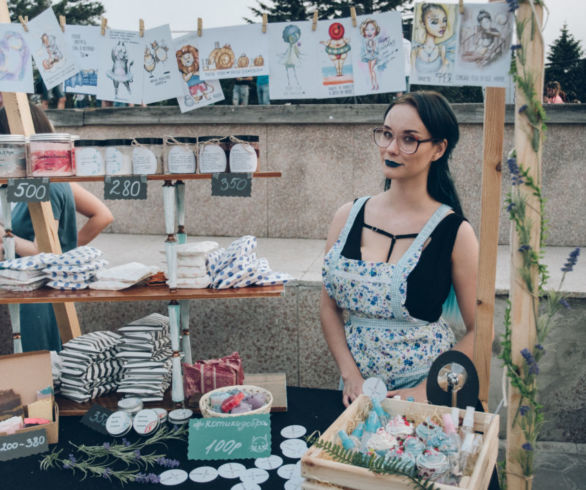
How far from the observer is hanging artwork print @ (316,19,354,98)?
2.03m

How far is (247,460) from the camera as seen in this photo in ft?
5.24

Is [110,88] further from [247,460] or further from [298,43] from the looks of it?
[247,460]

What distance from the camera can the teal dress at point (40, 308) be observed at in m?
2.68

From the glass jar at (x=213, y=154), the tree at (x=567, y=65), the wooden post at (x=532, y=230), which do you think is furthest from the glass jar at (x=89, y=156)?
the tree at (x=567, y=65)

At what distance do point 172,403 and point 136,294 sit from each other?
431 mm

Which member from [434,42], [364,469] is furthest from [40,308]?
[434,42]

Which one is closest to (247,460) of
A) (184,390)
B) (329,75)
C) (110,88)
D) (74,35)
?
(184,390)

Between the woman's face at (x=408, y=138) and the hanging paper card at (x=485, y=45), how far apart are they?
0.33m

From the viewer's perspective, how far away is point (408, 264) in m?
1.86

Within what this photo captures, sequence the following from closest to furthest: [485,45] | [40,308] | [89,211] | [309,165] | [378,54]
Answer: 1. [485,45]
2. [378,54]
3. [40,308]
4. [89,211]
5. [309,165]

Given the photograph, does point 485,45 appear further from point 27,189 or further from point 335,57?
point 27,189

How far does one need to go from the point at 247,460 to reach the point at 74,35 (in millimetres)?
1775

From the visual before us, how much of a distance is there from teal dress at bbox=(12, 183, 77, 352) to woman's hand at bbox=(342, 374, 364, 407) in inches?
63.0

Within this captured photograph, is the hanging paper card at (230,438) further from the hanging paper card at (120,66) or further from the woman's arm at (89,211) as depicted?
the woman's arm at (89,211)
